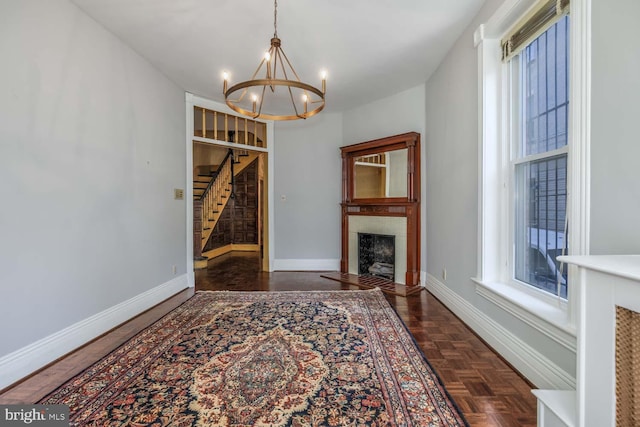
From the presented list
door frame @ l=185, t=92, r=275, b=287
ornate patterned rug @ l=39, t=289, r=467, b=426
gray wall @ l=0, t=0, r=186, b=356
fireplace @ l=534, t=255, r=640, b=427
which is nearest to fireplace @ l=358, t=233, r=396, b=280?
ornate patterned rug @ l=39, t=289, r=467, b=426

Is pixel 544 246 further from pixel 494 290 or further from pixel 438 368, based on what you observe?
pixel 438 368

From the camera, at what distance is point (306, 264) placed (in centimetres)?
508

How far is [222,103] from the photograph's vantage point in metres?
4.43

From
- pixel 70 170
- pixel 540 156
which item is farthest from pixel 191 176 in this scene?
pixel 540 156

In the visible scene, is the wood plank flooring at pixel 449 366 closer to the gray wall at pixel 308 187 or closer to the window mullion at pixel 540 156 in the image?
the window mullion at pixel 540 156

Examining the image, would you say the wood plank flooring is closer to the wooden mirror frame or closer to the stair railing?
the wooden mirror frame

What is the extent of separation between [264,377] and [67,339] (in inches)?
64.6

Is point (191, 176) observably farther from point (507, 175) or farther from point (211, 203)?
point (507, 175)

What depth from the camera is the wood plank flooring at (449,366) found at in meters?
1.55

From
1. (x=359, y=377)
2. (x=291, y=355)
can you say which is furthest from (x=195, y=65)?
(x=359, y=377)

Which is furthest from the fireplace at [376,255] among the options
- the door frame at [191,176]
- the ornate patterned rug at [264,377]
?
the door frame at [191,176]

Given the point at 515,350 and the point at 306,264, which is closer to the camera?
the point at 515,350

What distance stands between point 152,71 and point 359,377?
12.4 feet

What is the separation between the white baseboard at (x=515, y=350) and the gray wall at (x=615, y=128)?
743 millimetres
